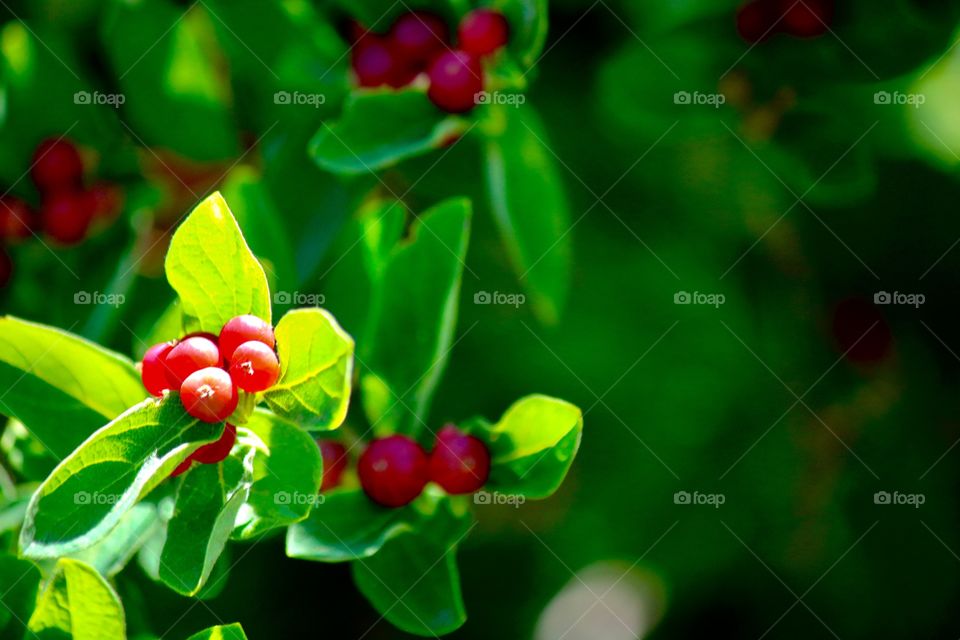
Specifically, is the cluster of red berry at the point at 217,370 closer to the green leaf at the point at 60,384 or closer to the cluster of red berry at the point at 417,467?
the green leaf at the point at 60,384

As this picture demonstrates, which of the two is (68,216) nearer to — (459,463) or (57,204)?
(57,204)

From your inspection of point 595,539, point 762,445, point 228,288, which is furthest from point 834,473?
point 228,288

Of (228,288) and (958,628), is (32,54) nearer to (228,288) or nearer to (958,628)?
(228,288)

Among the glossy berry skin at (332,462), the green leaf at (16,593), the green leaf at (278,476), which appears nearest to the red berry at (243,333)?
the green leaf at (278,476)

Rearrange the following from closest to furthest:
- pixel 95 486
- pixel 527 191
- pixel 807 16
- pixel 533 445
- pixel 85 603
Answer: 1. pixel 95 486
2. pixel 85 603
3. pixel 533 445
4. pixel 527 191
5. pixel 807 16

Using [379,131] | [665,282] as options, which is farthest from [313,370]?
[665,282]

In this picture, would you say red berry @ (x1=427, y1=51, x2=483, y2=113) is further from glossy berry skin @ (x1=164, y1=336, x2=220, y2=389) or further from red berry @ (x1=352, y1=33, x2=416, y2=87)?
glossy berry skin @ (x1=164, y1=336, x2=220, y2=389)

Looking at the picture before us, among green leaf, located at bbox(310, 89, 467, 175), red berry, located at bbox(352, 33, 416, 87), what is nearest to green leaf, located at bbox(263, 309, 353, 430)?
green leaf, located at bbox(310, 89, 467, 175)
